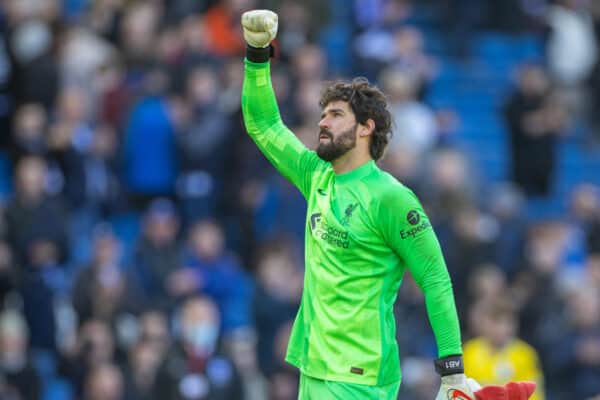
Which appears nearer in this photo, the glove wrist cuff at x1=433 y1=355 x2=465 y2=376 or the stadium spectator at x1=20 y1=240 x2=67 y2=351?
the glove wrist cuff at x1=433 y1=355 x2=465 y2=376

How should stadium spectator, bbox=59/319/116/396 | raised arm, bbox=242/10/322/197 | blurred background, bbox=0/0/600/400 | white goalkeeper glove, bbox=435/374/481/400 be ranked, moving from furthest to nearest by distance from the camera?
blurred background, bbox=0/0/600/400
stadium spectator, bbox=59/319/116/396
raised arm, bbox=242/10/322/197
white goalkeeper glove, bbox=435/374/481/400

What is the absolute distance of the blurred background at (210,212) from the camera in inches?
531

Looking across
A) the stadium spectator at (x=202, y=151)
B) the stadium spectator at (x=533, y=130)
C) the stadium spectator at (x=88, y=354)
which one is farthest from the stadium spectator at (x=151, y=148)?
the stadium spectator at (x=533, y=130)

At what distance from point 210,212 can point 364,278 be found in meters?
7.72

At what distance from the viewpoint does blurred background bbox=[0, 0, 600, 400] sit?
13.5 meters

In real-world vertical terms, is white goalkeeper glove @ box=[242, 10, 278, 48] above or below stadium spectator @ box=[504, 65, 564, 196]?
above

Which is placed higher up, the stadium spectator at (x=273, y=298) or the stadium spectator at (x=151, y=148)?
the stadium spectator at (x=151, y=148)

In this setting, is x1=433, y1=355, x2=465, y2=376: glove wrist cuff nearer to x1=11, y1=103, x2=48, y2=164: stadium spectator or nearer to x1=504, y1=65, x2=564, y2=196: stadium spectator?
x1=11, y1=103, x2=48, y2=164: stadium spectator

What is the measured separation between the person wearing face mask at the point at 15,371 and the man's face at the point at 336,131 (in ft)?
21.1

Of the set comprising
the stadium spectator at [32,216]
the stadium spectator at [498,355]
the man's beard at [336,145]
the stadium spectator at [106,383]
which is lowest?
the stadium spectator at [106,383]

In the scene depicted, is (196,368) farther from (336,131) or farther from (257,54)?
(336,131)

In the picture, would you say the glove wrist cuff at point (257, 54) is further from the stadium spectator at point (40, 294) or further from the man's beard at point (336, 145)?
the stadium spectator at point (40, 294)

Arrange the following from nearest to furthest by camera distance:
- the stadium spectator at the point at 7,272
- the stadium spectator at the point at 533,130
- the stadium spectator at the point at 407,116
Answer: the stadium spectator at the point at 7,272 → the stadium spectator at the point at 407,116 → the stadium spectator at the point at 533,130

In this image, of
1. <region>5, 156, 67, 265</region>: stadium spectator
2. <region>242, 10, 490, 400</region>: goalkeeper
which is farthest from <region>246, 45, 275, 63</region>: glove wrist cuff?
<region>5, 156, 67, 265</region>: stadium spectator
